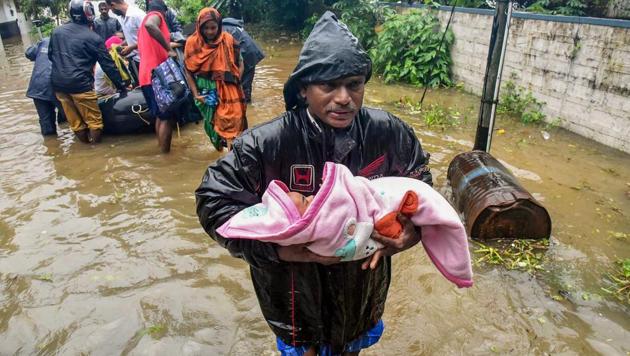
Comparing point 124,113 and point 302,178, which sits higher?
point 302,178

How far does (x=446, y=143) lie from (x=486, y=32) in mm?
3168

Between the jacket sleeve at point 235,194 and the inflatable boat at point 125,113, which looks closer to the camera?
the jacket sleeve at point 235,194

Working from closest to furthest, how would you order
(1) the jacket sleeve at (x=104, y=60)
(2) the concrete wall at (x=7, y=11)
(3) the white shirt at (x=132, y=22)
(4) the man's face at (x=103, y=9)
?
(1) the jacket sleeve at (x=104, y=60) → (3) the white shirt at (x=132, y=22) → (4) the man's face at (x=103, y=9) → (2) the concrete wall at (x=7, y=11)

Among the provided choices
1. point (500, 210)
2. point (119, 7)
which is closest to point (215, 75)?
point (119, 7)

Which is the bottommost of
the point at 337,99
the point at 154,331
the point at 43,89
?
the point at 154,331

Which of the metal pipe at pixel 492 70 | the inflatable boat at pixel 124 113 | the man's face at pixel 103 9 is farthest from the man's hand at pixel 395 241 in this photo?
the man's face at pixel 103 9

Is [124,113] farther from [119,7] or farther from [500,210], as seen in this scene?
[500,210]

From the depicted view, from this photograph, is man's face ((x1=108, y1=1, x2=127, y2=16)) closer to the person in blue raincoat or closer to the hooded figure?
the person in blue raincoat

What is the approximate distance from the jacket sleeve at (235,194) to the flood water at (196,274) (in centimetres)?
144

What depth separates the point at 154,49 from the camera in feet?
17.4

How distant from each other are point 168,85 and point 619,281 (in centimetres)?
496

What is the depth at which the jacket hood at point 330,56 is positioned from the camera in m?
1.57

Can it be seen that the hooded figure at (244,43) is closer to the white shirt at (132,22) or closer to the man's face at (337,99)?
the white shirt at (132,22)

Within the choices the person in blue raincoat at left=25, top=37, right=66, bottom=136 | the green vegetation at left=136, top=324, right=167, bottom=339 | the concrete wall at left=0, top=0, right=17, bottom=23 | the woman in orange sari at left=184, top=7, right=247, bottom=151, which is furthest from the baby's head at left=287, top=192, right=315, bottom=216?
the concrete wall at left=0, top=0, right=17, bottom=23
